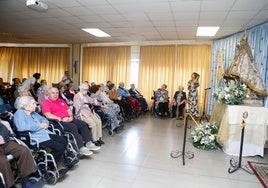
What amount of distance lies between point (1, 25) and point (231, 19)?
5.66 m

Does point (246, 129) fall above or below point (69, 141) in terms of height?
above

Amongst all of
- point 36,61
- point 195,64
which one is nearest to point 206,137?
point 195,64

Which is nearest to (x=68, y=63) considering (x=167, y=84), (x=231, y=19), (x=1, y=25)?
(x=1, y=25)

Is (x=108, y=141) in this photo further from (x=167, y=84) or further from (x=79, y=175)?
(x=167, y=84)

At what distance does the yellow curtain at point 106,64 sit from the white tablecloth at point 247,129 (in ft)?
16.3

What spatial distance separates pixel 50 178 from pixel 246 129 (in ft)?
10.3

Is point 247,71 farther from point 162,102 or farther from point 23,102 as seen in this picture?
point 23,102

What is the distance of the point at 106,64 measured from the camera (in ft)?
28.0

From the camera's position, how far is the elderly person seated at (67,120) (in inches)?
128

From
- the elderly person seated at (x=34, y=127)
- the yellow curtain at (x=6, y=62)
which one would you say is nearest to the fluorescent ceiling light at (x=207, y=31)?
the elderly person seated at (x=34, y=127)

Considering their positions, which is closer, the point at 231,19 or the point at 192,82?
the point at 231,19

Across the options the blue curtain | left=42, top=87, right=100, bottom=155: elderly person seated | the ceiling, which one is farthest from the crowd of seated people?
the blue curtain

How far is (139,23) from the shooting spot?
5074 mm

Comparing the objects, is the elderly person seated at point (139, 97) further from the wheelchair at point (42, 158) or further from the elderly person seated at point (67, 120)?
the wheelchair at point (42, 158)
